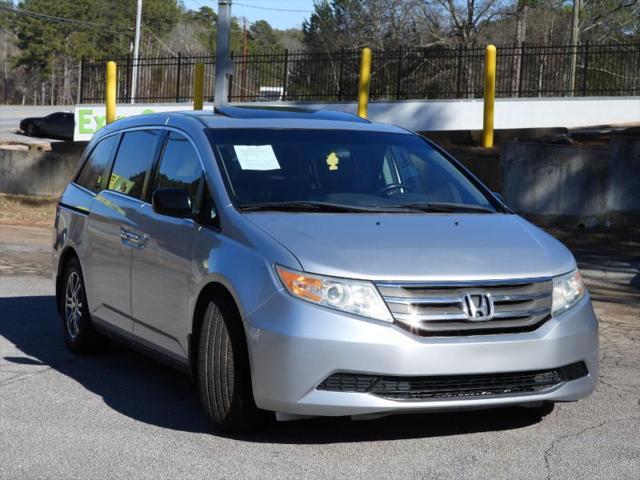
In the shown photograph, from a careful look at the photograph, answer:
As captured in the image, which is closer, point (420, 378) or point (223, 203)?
point (420, 378)

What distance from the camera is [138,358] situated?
26.5ft

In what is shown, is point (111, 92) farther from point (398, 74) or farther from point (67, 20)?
point (67, 20)

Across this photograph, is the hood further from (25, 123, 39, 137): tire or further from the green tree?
the green tree

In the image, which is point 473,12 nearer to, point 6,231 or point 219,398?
point 6,231

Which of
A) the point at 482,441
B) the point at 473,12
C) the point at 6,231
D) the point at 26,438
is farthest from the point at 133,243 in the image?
the point at 473,12

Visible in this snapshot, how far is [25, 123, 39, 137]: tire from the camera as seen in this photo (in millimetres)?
52656

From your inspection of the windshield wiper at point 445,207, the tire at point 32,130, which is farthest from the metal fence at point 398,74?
the tire at point 32,130

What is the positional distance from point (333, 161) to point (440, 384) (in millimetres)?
1780

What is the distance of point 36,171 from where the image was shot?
849 inches

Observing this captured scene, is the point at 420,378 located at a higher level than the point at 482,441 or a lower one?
higher

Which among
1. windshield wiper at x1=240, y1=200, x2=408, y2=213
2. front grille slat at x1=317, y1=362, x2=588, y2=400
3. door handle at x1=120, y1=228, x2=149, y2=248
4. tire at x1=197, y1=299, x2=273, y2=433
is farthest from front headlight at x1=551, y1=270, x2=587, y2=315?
door handle at x1=120, y1=228, x2=149, y2=248

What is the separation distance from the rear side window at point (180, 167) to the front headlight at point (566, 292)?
82.4 inches

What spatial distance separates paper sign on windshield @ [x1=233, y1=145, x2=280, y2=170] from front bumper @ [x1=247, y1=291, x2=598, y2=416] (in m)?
1.30

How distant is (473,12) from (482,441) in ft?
149
